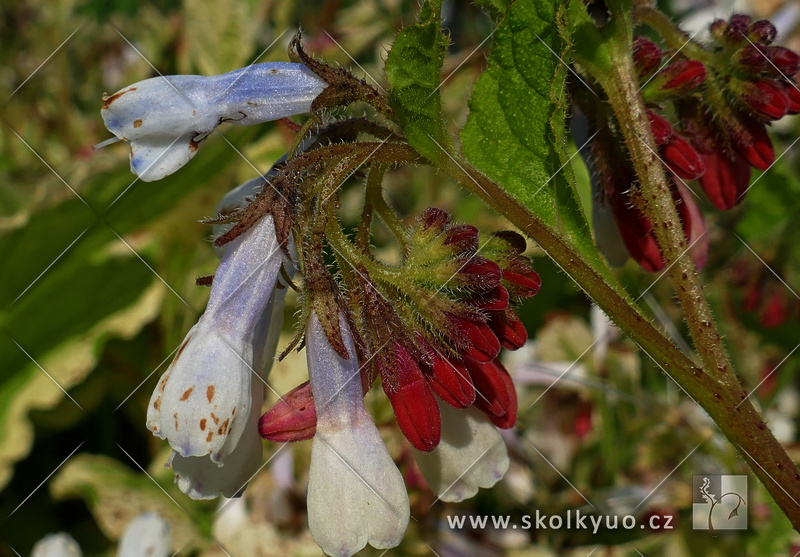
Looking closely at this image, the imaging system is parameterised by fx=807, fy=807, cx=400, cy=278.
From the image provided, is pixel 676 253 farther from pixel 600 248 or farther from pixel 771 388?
pixel 771 388

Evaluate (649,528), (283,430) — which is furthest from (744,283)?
(283,430)

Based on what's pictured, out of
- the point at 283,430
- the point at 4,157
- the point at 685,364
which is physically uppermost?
the point at 4,157

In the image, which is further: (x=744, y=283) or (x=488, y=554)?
(x=744, y=283)

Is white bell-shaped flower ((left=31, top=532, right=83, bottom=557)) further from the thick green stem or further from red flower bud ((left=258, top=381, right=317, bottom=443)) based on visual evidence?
the thick green stem

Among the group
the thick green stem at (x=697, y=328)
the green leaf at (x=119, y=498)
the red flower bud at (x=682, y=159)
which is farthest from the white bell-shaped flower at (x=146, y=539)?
the red flower bud at (x=682, y=159)

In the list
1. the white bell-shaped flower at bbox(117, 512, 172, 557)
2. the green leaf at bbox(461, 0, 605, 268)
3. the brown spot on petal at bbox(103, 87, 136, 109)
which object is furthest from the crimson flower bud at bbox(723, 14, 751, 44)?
the white bell-shaped flower at bbox(117, 512, 172, 557)

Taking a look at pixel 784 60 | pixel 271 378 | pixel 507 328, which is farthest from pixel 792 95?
pixel 271 378
